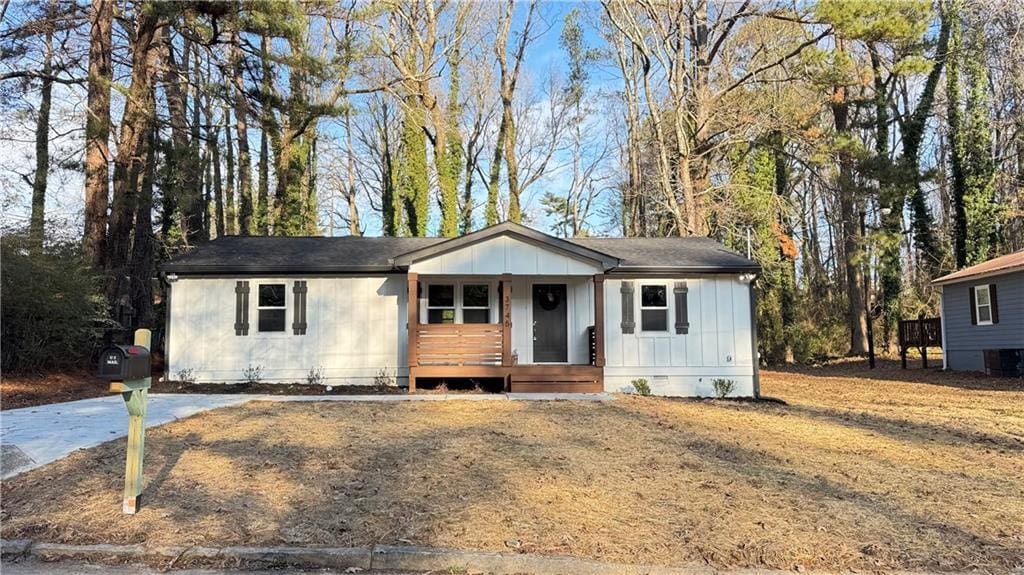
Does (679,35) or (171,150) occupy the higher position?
(679,35)

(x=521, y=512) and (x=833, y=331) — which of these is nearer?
(x=521, y=512)

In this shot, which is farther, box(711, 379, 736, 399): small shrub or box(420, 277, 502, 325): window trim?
box(420, 277, 502, 325): window trim

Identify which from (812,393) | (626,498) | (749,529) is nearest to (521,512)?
(626,498)

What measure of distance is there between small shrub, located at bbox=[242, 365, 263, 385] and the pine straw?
4.26 meters

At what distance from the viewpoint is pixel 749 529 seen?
12.9 feet

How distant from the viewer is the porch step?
11.4m

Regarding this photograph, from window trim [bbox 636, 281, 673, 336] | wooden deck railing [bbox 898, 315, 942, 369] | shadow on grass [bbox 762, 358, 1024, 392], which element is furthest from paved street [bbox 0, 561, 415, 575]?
wooden deck railing [bbox 898, 315, 942, 369]

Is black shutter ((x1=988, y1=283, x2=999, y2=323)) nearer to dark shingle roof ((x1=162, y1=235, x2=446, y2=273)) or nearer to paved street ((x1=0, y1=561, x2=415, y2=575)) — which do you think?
dark shingle roof ((x1=162, y1=235, x2=446, y2=273))

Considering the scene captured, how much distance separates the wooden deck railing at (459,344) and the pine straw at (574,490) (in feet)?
11.5

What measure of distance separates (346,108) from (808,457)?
12.3m

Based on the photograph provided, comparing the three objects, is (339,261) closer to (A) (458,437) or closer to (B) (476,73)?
(A) (458,437)

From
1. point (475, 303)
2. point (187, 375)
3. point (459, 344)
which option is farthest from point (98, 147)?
point (459, 344)

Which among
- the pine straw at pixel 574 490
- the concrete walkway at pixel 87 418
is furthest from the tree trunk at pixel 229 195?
the pine straw at pixel 574 490

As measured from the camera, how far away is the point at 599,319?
37.7 feet
